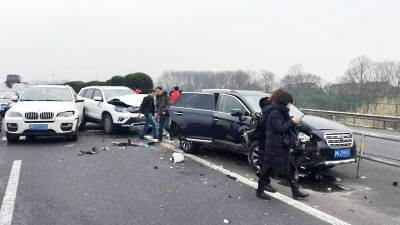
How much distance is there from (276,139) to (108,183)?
300 cm

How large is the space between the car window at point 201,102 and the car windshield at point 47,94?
4.48 meters

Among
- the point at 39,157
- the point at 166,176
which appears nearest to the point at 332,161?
the point at 166,176

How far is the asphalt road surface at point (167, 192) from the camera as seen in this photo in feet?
15.7

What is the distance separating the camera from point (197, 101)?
30.4ft

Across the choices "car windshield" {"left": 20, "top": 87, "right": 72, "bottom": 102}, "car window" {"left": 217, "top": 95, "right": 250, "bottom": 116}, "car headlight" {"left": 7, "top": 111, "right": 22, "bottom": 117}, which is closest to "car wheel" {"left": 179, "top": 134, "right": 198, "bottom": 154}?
"car window" {"left": 217, "top": 95, "right": 250, "bottom": 116}

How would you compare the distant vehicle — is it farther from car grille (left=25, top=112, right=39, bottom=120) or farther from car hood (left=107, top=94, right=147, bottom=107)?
car grille (left=25, top=112, right=39, bottom=120)

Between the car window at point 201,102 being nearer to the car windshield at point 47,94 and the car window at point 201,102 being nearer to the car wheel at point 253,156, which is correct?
the car wheel at point 253,156

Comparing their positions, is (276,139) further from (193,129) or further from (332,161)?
(193,129)

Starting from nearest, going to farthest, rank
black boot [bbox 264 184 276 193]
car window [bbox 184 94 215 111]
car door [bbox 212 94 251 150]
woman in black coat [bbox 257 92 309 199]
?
woman in black coat [bbox 257 92 309 199] < black boot [bbox 264 184 276 193] < car door [bbox 212 94 251 150] < car window [bbox 184 94 215 111]

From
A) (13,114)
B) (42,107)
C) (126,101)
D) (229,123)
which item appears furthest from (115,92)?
(229,123)

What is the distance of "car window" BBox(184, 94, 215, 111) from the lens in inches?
348

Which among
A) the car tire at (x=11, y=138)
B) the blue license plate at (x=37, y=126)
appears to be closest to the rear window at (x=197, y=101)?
the blue license plate at (x=37, y=126)

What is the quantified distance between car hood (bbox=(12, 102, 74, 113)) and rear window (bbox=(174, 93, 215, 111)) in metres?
3.42

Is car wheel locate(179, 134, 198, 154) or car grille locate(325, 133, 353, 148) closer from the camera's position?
car grille locate(325, 133, 353, 148)
